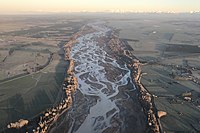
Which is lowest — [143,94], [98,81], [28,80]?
[98,81]

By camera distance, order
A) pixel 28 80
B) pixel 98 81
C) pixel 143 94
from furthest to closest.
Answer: pixel 98 81
pixel 28 80
pixel 143 94

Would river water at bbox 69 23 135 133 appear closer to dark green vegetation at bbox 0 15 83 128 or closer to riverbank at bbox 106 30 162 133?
riverbank at bbox 106 30 162 133

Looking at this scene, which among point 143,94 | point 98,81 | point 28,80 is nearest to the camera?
point 143,94

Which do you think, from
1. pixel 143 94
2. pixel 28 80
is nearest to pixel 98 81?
pixel 143 94

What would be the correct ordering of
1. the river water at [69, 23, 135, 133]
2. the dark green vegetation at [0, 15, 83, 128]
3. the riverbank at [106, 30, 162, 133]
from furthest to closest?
the dark green vegetation at [0, 15, 83, 128] < the river water at [69, 23, 135, 133] < the riverbank at [106, 30, 162, 133]

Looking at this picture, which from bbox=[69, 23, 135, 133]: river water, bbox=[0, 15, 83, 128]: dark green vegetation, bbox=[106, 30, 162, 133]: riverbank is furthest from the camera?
bbox=[0, 15, 83, 128]: dark green vegetation

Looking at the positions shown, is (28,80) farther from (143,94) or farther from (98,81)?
(143,94)

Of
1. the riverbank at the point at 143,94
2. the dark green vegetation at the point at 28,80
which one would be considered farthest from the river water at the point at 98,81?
the dark green vegetation at the point at 28,80

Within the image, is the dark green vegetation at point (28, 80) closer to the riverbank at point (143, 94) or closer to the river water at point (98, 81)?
the river water at point (98, 81)

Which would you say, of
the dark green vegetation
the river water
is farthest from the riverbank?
the dark green vegetation
